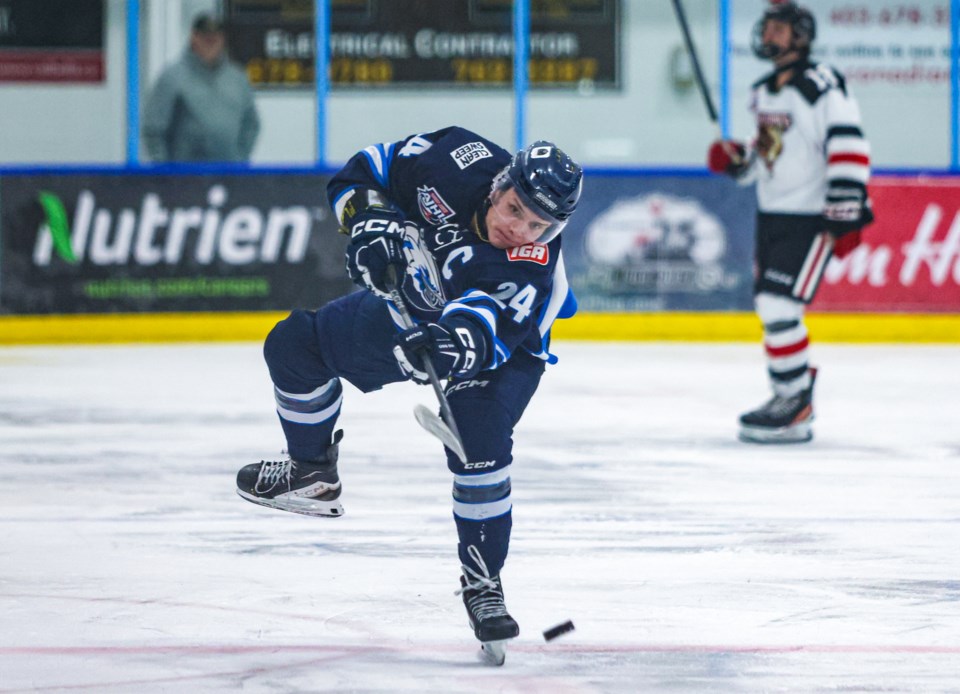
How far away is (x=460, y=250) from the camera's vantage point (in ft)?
11.0

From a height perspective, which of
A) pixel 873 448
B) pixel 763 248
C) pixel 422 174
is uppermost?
pixel 422 174

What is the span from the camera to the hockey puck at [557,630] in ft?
10.3

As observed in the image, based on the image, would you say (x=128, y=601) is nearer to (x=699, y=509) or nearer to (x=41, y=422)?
(x=699, y=509)

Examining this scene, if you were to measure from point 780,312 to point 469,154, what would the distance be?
274 centimetres

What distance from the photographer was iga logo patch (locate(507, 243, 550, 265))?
3.25 meters

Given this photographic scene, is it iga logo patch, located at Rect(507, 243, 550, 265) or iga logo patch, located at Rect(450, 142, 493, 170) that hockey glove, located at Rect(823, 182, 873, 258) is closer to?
iga logo patch, located at Rect(450, 142, 493, 170)

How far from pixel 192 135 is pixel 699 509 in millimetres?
5303

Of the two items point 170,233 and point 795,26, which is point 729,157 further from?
point 170,233

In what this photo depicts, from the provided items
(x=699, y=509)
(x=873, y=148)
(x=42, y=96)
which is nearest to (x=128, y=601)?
(x=699, y=509)

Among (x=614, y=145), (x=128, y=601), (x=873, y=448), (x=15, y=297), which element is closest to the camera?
(x=128, y=601)

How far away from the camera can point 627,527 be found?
14.3 feet

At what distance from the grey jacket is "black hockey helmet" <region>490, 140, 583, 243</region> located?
6.23 m

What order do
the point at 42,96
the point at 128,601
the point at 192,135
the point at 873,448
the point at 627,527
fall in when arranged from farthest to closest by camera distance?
the point at 42,96 → the point at 192,135 → the point at 873,448 → the point at 627,527 → the point at 128,601

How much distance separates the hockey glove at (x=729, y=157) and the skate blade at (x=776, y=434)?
1005 mm
